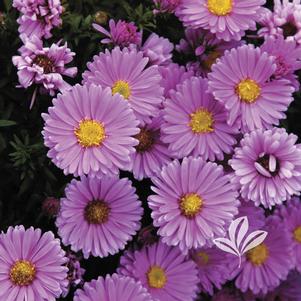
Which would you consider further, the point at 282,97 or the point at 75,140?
the point at 282,97

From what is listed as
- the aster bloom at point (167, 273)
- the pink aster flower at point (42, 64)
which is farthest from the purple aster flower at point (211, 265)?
the pink aster flower at point (42, 64)

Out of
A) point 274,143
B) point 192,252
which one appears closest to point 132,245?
point 192,252

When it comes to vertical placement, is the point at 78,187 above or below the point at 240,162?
below

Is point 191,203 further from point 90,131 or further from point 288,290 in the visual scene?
point 288,290

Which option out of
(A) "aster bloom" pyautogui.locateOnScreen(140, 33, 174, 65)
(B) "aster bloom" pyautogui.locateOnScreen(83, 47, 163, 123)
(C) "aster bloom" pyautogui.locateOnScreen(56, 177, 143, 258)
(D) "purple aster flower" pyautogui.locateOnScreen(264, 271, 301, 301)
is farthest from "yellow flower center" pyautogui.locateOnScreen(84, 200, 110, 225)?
(D) "purple aster flower" pyautogui.locateOnScreen(264, 271, 301, 301)

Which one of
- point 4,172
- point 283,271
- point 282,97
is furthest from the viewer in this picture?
point 283,271

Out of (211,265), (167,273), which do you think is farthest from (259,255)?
(167,273)

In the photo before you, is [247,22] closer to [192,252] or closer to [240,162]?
[240,162]

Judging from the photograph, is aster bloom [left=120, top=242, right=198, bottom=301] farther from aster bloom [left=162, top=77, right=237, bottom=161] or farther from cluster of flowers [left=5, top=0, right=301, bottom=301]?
aster bloom [left=162, top=77, right=237, bottom=161]
